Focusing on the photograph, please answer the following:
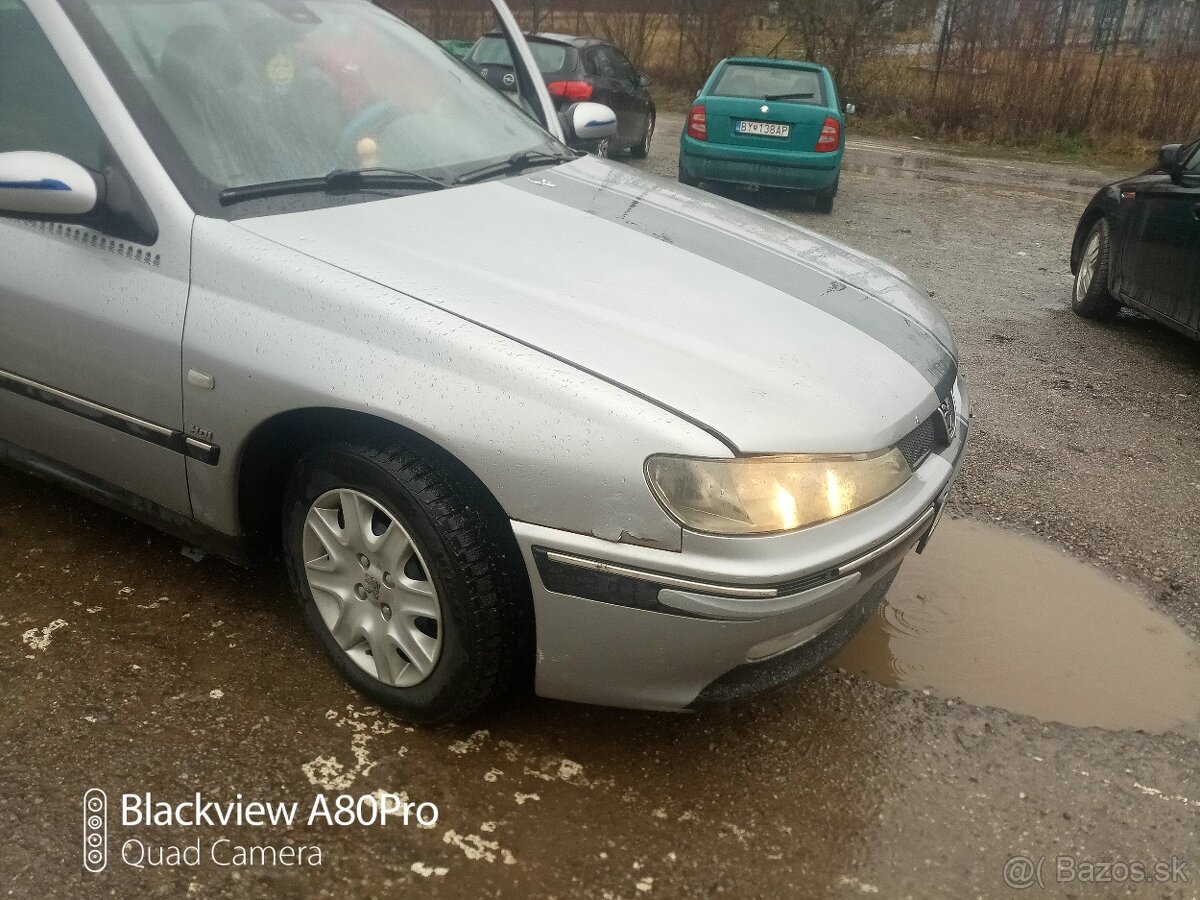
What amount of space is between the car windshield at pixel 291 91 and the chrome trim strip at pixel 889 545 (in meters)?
1.57

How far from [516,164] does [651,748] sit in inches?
69.1

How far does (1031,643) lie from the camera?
2.98m

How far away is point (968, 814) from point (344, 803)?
137 centimetres

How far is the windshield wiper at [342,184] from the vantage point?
246cm

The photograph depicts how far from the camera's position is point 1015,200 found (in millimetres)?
11477

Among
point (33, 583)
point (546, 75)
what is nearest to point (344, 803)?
point (33, 583)

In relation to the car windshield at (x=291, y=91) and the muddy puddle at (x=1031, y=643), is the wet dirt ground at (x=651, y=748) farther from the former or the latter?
the car windshield at (x=291, y=91)

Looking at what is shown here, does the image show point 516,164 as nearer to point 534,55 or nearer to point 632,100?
point 534,55

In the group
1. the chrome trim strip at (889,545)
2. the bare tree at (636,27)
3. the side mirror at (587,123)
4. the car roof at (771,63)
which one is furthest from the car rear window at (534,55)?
the bare tree at (636,27)

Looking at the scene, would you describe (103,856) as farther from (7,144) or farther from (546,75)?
(546,75)

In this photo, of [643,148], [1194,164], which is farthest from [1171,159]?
[643,148]

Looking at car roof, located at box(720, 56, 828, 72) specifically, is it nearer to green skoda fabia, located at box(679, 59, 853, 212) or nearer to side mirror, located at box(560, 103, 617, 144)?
green skoda fabia, located at box(679, 59, 853, 212)

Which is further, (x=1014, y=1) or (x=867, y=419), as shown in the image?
(x=1014, y=1)

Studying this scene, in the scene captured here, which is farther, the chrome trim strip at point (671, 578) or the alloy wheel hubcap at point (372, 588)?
the alloy wheel hubcap at point (372, 588)
